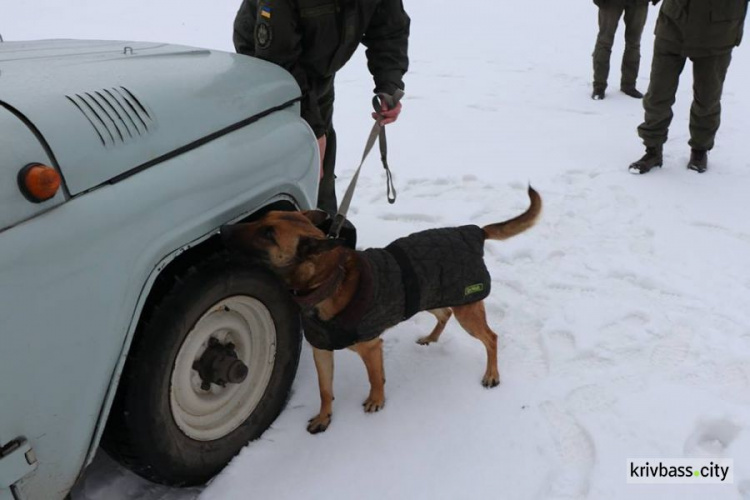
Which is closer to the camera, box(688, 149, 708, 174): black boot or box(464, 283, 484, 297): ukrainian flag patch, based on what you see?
box(464, 283, 484, 297): ukrainian flag patch

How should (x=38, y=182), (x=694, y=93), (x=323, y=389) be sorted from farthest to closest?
(x=694, y=93) < (x=323, y=389) < (x=38, y=182)

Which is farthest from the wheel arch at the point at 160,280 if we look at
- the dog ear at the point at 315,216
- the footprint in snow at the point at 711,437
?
the footprint in snow at the point at 711,437

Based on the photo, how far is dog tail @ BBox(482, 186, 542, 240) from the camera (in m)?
2.59

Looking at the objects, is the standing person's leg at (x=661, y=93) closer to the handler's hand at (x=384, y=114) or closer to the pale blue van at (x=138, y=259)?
the handler's hand at (x=384, y=114)

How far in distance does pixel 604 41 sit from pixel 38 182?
6.02 metres

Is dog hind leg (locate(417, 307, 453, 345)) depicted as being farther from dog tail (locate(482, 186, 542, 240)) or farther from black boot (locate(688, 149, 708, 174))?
black boot (locate(688, 149, 708, 174))

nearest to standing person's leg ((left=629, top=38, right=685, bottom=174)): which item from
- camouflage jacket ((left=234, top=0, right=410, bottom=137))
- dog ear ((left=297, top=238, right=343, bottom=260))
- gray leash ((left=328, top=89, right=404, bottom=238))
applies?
camouflage jacket ((left=234, top=0, right=410, bottom=137))

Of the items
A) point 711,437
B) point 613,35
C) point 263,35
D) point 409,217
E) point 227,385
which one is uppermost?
point 263,35

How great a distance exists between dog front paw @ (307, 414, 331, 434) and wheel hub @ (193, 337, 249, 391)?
0.49 metres

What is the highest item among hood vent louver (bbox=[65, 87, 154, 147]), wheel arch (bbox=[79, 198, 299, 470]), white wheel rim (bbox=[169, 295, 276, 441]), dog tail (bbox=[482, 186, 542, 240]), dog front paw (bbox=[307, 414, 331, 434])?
hood vent louver (bbox=[65, 87, 154, 147])

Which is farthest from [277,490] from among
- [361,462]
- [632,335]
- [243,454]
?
[632,335]

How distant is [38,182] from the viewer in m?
1.41

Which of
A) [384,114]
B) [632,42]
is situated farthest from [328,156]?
[632,42]

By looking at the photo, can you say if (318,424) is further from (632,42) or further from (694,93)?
(632,42)
